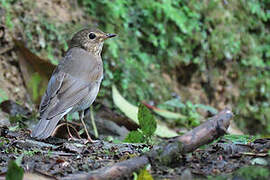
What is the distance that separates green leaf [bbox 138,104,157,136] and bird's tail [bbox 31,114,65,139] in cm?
88

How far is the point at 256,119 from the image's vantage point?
858 cm

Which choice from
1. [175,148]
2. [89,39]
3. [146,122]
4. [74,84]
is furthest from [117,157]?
[89,39]

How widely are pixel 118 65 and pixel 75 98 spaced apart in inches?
92.1

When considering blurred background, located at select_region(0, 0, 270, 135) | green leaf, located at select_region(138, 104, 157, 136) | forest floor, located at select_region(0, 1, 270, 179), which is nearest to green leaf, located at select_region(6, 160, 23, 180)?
forest floor, located at select_region(0, 1, 270, 179)

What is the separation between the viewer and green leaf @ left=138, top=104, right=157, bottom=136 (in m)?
3.70

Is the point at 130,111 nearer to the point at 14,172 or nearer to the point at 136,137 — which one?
the point at 136,137

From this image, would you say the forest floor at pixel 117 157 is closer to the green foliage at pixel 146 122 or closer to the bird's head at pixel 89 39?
the green foliage at pixel 146 122

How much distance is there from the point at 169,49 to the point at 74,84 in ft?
10.6

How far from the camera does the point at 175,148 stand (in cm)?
283

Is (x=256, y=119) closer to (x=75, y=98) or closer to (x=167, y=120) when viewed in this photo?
(x=167, y=120)

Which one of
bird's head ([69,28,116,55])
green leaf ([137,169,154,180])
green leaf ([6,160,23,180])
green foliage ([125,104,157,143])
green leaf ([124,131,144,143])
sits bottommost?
green leaf ([124,131,144,143])

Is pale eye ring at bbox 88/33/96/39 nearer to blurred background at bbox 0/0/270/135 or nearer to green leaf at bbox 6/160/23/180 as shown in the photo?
blurred background at bbox 0/0/270/135

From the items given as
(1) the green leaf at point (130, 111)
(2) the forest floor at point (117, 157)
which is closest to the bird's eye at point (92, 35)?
(1) the green leaf at point (130, 111)

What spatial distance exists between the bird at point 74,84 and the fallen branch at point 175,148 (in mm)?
1455
